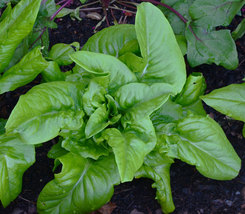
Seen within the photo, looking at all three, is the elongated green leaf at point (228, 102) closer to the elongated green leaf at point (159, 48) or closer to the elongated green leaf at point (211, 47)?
the elongated green leaf at point (159, 48)

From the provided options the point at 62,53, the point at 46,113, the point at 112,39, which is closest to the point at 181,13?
the point at 112,39

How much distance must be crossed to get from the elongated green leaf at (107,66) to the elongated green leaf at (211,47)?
A: 2.03ft

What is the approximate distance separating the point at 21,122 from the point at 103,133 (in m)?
0.40

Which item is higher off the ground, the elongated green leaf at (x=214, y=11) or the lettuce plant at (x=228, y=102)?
the elongated green leaf at (x=214, y=11)

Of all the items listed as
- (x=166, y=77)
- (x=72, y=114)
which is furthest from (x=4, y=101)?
(x=166, y=77)

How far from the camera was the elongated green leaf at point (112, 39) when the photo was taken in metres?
1.71

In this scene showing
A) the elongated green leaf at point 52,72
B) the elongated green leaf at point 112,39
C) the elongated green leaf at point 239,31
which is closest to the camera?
the elongated green leaf at point 52,72

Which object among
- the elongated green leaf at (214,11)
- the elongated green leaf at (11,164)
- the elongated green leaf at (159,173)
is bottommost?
the elongated green leaf at (159,173)

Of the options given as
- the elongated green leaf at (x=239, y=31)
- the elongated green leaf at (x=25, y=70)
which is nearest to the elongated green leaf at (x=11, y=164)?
the elongated green leaf at (x=25, y=70)

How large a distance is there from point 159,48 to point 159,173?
701 mm

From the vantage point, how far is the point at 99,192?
1.50 meters

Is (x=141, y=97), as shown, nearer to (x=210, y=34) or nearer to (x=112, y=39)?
(x=112, y=39)

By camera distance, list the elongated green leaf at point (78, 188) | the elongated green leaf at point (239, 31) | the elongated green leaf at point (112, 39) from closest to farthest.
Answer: the elongated green leaf at point (78, 188) < the elongated green leaf at point (112, 39) < the elongated green leaf at point (239, 31)

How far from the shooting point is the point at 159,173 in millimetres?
1685
